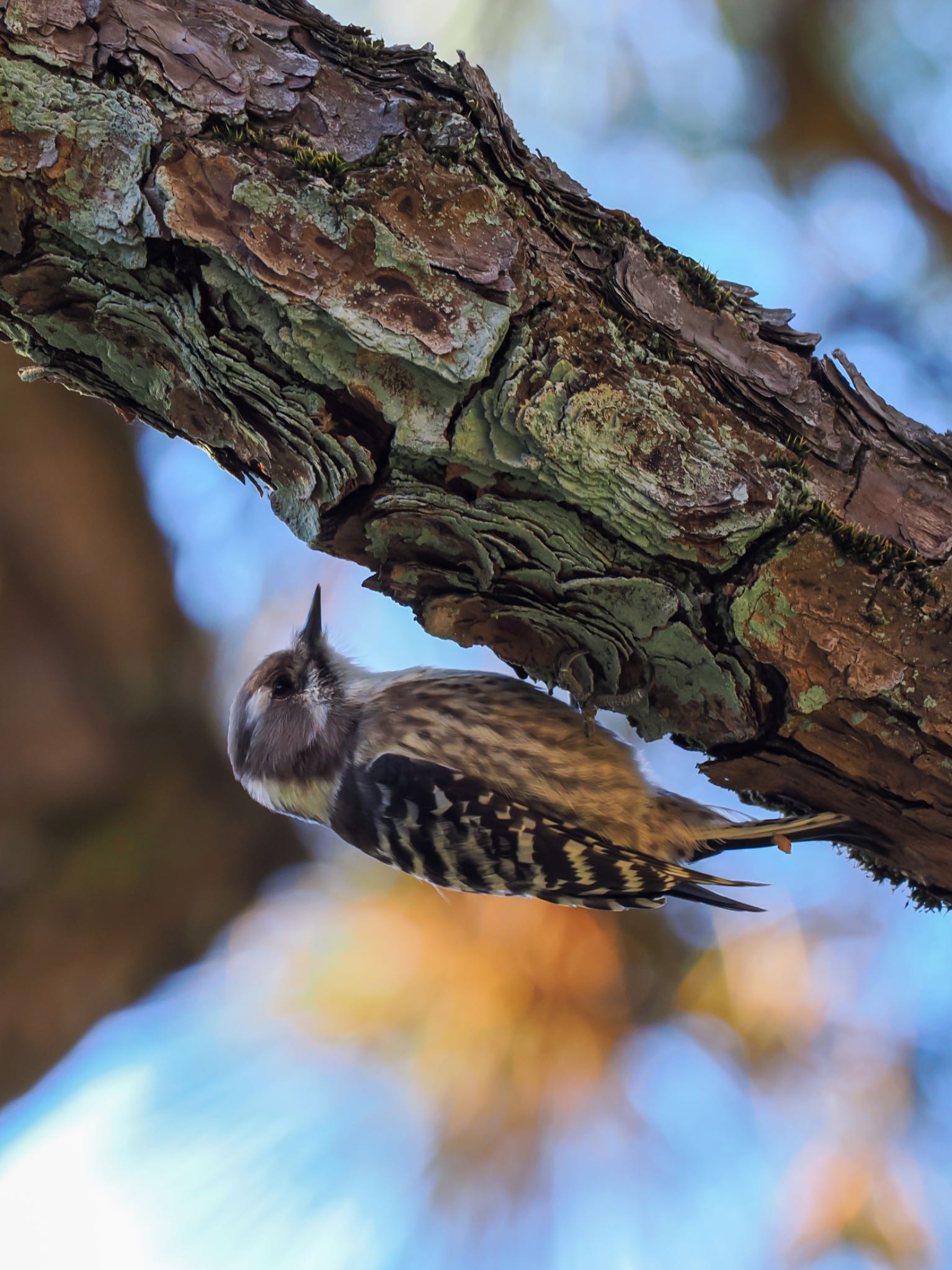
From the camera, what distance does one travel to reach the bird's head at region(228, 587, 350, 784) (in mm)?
1818

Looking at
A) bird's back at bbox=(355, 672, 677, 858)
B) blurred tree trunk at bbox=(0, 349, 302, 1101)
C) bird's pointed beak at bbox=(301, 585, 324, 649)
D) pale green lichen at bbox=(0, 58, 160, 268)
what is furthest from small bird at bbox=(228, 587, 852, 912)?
pale green lichen at bbox=(0, 58, 160, 268)

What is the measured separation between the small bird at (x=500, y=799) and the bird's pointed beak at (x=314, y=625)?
20 cm

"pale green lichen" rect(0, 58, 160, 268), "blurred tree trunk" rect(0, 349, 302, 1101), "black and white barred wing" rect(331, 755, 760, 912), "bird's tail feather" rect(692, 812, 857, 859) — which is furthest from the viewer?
"blurred tree trunk" rect(0, 349, 302, 1101)

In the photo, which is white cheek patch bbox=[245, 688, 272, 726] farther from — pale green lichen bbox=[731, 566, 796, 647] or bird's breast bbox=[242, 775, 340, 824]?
pale green lichen bbox=[731, 566, 796, 647]

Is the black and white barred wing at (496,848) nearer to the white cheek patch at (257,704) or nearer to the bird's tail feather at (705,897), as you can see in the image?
the bird's tail feather at (705,897)

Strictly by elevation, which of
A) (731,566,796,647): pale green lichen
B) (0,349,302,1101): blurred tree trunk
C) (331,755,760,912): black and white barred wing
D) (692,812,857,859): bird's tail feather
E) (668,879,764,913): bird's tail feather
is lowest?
(0,349,302,1101): blurred tree trunk

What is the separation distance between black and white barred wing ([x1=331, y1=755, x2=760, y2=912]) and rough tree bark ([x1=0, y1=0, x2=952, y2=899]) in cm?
47

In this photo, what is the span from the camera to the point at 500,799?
1.53 meters

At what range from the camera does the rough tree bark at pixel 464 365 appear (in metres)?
0.86

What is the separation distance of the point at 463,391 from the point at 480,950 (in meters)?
1.80

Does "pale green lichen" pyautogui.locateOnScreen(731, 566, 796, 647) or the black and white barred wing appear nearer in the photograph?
"pale green lichen" pyautogui.locateOnScreen(731, 566, 796, 647)

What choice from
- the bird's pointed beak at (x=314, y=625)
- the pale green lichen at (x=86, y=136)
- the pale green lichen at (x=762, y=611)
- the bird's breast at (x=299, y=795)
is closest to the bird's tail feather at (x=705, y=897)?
the pale green lichen at (x=762, y=611)

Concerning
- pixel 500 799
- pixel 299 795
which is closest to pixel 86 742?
pixel 299 795

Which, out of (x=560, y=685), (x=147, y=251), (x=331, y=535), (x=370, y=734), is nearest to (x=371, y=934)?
(x=370, y=734)
